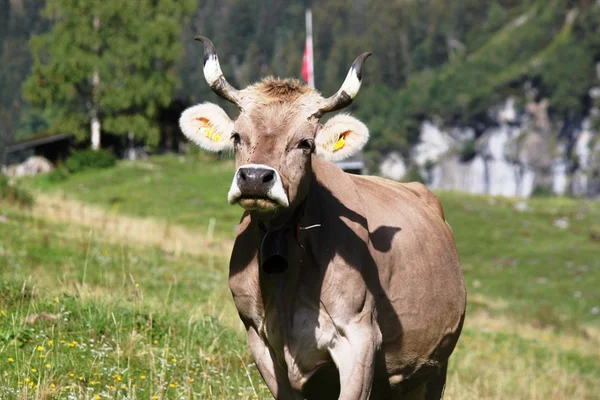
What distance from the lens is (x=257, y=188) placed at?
5.82m

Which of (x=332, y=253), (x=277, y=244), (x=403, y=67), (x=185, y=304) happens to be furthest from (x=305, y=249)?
(x=403, y=67)

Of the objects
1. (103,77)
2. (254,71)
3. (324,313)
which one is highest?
(324,313)

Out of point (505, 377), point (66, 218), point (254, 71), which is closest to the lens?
point (505, 377)

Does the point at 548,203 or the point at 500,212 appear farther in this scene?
the point at 548,203

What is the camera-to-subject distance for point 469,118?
175 meters

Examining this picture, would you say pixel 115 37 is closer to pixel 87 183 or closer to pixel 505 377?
pixel 87 183

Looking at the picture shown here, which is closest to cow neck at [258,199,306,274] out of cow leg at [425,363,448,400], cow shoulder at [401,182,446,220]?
cow leg at [425,363,448,400]

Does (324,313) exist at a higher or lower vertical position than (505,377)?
higher

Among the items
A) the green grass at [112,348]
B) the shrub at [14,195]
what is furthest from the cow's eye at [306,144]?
the shrub at [14,195]

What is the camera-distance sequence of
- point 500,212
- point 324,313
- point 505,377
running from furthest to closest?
1. point 500,212
2. point 505,377
3. point 324,313

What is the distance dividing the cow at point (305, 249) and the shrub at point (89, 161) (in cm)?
5326

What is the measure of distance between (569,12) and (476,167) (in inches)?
1222

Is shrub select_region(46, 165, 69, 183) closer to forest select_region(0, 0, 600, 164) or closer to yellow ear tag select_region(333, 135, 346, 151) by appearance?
forest select_region(0, 0, 600, 164)

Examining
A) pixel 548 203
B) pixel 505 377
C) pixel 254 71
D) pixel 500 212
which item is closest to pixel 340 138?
pixel 505 377
